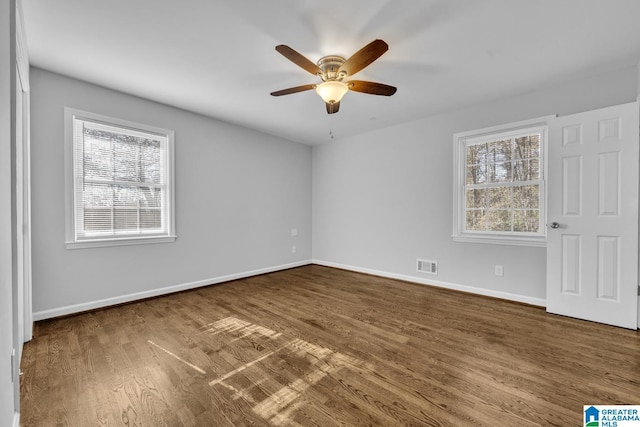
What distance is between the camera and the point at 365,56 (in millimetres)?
2047

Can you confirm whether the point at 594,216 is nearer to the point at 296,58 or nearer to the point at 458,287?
the point at 458,287

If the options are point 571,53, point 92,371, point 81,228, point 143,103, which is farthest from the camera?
point 143,103

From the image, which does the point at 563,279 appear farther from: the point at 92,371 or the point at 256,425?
the point at 92,371

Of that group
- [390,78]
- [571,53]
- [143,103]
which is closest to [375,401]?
[390,78]

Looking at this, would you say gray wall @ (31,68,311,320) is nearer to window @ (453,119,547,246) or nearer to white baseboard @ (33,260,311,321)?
white baseboard @ (33,260,311,321)

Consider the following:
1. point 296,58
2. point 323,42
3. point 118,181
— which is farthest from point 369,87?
point 118,181

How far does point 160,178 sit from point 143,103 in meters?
0.95

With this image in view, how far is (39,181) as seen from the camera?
107 inches

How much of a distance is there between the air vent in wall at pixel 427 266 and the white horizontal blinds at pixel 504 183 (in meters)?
0.70

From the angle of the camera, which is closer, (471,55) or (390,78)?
(471,55)

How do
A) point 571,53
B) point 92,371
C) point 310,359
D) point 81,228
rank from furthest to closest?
point 81,228, point 571,53, point 310,359, point 92,371

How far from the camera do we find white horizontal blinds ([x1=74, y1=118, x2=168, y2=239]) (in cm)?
301

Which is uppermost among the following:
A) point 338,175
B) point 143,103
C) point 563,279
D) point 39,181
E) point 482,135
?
point 143,103

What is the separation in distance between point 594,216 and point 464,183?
1372 millimetres
